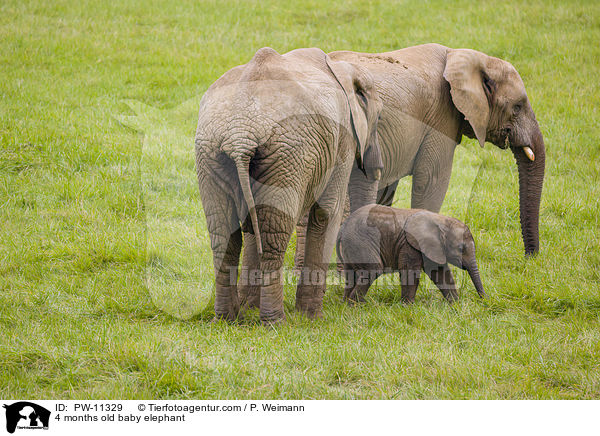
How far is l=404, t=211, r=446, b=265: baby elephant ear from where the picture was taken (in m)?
6.26

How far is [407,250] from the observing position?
634cm

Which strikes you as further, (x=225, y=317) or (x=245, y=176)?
(x=225, y=317)

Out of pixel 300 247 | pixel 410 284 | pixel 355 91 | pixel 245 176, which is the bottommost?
pixel 300 247

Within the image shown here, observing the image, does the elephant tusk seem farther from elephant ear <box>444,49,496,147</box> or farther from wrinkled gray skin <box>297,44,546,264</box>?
elephant ear <box>444,49,496,147</box>

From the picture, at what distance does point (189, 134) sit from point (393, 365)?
6.63 metres

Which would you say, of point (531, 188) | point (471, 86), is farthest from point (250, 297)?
point (531, 188)

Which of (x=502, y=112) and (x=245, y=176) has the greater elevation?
(x=245, y=176)

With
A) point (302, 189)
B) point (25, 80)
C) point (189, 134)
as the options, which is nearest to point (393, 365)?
point (302, 189)

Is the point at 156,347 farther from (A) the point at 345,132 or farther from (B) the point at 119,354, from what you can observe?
(A) the point at 345,132

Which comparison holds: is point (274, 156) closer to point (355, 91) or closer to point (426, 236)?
point (355, 91)

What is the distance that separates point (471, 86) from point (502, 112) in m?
0.51


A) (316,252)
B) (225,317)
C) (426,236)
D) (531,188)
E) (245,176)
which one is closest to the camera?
(245,176)

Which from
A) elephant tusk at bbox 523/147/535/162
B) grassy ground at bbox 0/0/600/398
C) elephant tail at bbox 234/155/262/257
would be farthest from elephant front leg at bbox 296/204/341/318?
elephant tusk at bbox 523/147/535/162
